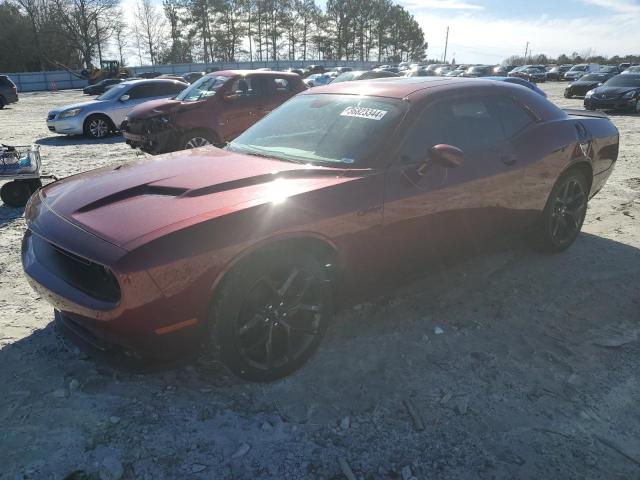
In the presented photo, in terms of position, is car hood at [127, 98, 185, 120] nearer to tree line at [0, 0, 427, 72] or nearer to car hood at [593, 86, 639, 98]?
car hood at [593, 86, 639, 98]

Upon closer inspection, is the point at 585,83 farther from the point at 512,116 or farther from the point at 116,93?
the point at 512,116

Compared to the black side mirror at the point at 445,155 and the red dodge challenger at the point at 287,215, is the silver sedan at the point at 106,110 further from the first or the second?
the black side mirror at the point at 445,155

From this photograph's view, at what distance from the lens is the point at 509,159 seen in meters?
3.70

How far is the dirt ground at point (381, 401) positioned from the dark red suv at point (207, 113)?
5.11 m

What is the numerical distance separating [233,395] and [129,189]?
4.30 ft

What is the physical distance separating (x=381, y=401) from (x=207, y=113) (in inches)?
279

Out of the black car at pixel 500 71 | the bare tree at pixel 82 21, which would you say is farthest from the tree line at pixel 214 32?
the black car at pixel 500 71

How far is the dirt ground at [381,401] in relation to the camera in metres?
2.17

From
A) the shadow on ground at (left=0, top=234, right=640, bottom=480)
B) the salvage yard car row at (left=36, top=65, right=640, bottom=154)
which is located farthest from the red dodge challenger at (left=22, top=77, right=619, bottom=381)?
the salvage yard car row at (left=36, top=65, right=640, bottom=154)

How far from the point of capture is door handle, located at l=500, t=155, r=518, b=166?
3666 mm

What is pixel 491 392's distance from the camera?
2652 millimetres

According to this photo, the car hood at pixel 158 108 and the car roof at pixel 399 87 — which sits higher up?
the car roof at pixel 399 87

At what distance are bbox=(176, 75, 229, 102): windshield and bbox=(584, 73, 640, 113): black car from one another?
14.7 m

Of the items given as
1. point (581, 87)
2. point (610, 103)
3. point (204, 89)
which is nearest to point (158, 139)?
point (204, 89)
